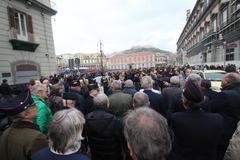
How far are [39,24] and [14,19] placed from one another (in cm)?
324

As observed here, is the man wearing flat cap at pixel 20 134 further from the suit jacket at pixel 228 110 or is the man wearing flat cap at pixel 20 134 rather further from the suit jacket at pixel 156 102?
the suit jacket at pixel 228 110

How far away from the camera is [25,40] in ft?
45.7

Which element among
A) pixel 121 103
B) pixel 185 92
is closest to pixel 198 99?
pixel 185 92

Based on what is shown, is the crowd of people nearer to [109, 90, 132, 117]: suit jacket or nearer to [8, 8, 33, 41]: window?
[109, 90, 132, 117]: suit jacket

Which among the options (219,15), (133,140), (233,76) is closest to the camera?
(133,140)

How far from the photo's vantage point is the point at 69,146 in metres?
1.79

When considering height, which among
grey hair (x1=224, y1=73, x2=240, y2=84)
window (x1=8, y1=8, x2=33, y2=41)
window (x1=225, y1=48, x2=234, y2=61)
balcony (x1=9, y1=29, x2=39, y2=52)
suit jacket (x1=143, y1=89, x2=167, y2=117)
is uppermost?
window (x1=8, y1=8, x2=33, y2=41)

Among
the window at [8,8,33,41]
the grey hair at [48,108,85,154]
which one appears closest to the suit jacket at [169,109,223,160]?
the grey hair at [48,108,85,154]

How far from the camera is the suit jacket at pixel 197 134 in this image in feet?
7.38

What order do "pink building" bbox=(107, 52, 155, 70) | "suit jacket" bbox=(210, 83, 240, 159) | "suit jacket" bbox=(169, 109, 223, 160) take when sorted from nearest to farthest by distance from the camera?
1. "suit jacket" bbox=(169, 109, 223, 160)
2. "suit jacket" bbox=(210, 83, 240, 159)
3. "pink building" bbox=(107, 52, 155, 70)

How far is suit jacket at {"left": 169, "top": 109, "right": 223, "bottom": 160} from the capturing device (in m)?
2.25

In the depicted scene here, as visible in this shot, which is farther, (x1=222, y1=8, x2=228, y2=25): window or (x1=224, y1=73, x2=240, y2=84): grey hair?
(x1=222, y1=8, x2=228, y2=25): window

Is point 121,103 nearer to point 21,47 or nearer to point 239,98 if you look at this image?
point 239,98

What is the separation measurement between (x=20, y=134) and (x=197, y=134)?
82.6 inches
